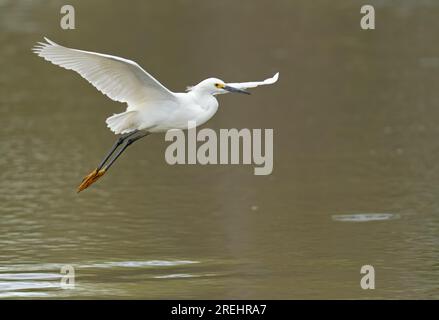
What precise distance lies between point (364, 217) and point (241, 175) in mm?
3248

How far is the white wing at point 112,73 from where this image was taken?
1300cm

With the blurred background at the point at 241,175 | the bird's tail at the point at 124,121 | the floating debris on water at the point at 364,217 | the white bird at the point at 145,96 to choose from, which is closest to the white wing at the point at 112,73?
the white bird at the point at 145,96

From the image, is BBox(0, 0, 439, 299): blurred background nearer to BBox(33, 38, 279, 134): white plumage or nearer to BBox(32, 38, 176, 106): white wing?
BBox(33, 38, 279, 134): white plumage

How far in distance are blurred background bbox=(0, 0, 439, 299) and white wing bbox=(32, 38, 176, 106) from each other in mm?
1731

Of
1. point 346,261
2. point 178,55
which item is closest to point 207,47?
point 178,55

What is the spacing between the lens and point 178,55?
27953 mm

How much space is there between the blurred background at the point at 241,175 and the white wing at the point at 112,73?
Result: 1731mm

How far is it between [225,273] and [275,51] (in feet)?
55.4

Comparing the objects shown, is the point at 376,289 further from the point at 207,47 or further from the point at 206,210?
the point at 207,47

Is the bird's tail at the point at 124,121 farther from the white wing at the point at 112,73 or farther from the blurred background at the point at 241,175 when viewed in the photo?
the blurred background at the point at 241,175

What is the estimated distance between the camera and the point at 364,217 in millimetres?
15242

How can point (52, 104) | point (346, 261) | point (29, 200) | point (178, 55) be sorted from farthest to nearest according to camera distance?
point (178, 55)
point (52, 104)
point (29, 200)
point (346, 261)

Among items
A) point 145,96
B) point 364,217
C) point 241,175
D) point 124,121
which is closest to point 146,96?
point 145,96

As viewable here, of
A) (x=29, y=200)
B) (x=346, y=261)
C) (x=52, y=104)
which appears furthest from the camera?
(x=52, y=104)
